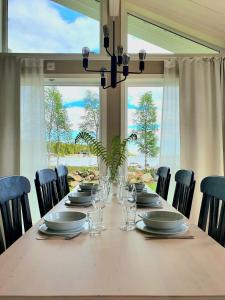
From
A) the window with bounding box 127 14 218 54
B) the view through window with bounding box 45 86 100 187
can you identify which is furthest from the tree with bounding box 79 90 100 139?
the window with bounding box 127 14 218 54

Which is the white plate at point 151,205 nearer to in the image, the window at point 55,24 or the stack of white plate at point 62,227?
Result: the stack of white plate at point 62,227

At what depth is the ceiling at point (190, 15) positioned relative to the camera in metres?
3.47

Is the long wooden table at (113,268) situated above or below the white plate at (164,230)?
below

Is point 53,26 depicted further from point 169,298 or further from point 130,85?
point 169,298

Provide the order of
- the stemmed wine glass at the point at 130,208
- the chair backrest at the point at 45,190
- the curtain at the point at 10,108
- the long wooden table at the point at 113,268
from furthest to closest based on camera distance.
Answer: the curtain at the point at 10,108 < the chair backrest at the point at 45,190 < the stemmed wine glass at the point at 130,208 < the long wooden table at the point at 113,268

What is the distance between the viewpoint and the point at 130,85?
4.03m

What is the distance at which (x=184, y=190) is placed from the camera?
2246mm

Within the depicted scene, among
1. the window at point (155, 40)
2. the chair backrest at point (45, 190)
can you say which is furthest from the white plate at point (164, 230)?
the window at point (155, 40)

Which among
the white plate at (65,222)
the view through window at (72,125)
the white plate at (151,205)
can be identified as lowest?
the white plate at (151,205)

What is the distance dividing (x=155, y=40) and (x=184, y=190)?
7.90ft

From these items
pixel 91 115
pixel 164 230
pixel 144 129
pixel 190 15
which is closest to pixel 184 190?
pixel 164 230

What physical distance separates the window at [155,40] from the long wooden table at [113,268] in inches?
123

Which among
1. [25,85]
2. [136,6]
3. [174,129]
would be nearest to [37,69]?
[25,85]

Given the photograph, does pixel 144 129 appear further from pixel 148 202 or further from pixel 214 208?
pixel 214 208
